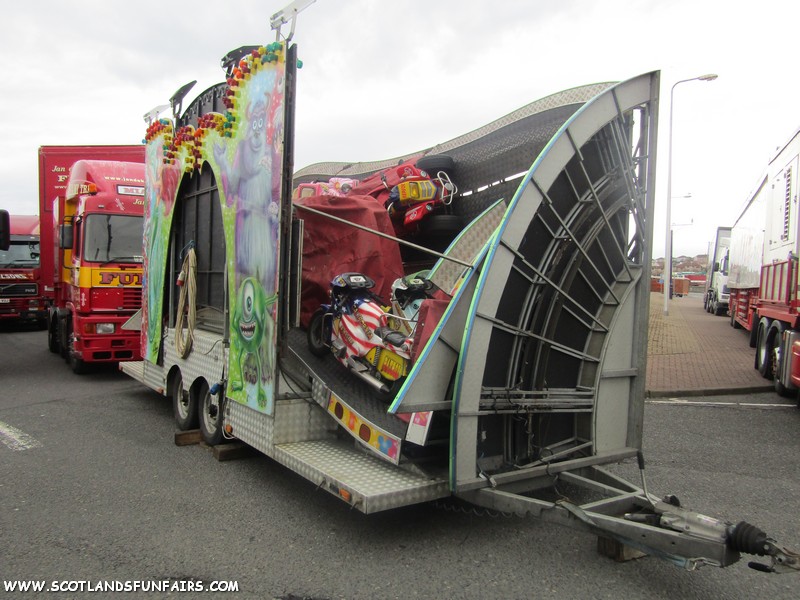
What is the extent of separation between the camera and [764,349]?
10656 millimetres

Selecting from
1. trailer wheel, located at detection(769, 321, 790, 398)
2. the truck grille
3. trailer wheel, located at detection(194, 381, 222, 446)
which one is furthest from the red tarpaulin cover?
the truck grille

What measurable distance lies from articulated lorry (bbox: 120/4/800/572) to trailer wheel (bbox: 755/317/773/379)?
7.05 metres

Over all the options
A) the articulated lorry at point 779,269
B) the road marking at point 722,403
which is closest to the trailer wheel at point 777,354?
the articulated lorry at point 779,269

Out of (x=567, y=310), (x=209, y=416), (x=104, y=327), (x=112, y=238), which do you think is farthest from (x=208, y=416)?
(x=112, y=238)

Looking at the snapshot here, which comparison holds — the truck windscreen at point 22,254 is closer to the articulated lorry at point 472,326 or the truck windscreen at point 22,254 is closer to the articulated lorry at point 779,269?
the articulated lorry at point 472,326

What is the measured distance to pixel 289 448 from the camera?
466cm

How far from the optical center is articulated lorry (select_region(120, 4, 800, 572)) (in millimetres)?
3730

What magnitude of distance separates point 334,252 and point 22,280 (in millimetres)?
16419

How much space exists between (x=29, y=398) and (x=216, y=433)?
14.8ft

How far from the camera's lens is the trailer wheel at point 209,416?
5.91 meters

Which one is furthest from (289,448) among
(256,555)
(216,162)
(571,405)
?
(216,162)

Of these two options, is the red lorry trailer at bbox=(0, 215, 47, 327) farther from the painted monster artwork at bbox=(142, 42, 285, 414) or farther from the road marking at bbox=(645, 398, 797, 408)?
the road marking at bbox=(645, 398, 797, 408)

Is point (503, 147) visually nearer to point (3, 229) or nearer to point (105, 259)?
point (105, 259)

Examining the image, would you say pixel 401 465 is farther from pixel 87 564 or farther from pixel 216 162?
pixel 216 162
